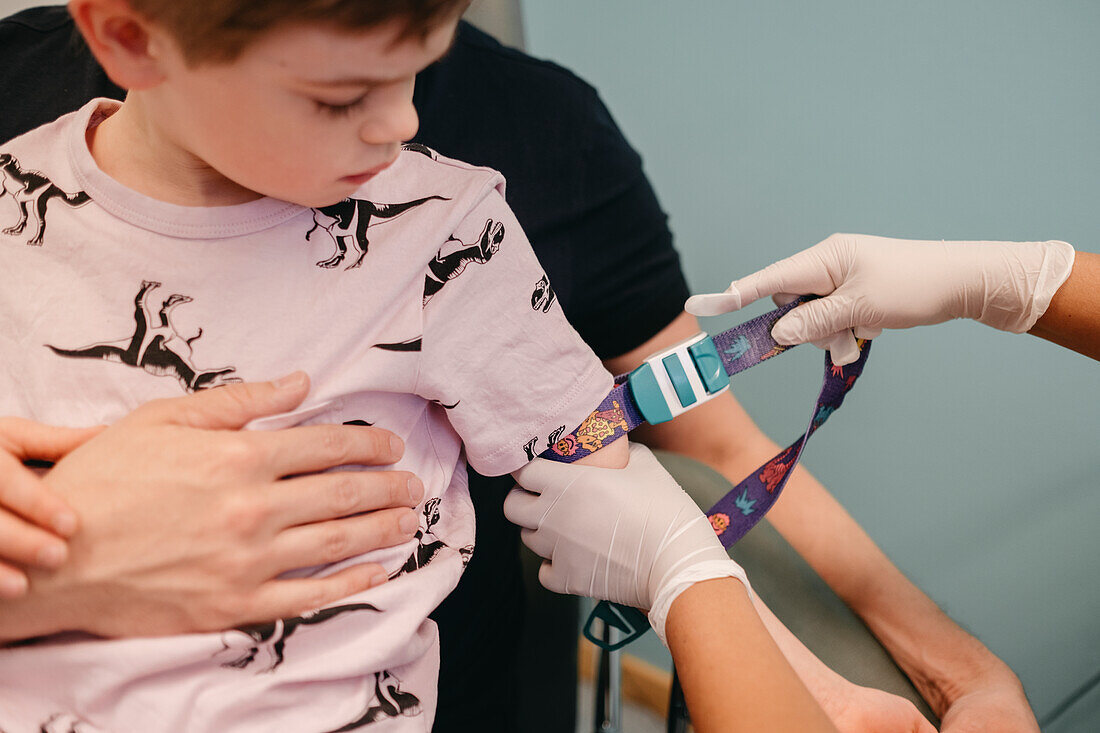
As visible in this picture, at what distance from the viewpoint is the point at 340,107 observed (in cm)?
55

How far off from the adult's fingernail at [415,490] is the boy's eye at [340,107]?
339 millimetres

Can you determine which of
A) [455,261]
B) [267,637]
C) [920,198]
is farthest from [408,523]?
[920,198]

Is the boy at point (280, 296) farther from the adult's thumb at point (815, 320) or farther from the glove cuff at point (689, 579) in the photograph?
the adult's thumb at point (815, 320)

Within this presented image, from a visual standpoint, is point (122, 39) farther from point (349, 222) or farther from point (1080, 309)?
point (1080, 309)

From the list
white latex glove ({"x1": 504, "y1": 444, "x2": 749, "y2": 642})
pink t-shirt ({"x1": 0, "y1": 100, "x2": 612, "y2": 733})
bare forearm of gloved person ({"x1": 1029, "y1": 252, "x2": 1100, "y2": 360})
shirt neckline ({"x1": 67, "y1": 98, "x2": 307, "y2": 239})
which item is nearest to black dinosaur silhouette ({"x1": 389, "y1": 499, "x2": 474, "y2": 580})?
pink t-shirt ({"x1": 0, "y1": 100, "x2": 612, "y2": 733})

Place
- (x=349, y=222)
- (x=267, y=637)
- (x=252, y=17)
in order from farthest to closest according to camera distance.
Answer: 1. (x=349, y=222)
2. (x=267, y=637)
3. (x=252, y=17)

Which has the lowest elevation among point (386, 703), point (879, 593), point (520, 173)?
point (879, 593)

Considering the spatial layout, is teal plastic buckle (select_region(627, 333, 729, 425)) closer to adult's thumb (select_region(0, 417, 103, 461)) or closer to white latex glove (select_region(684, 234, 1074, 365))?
white latex glove (select_region(684, 234, 1074, 365))

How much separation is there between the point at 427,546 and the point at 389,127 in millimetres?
408

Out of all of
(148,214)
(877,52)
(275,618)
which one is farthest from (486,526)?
(877,52)

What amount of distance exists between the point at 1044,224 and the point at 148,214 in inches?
46.5

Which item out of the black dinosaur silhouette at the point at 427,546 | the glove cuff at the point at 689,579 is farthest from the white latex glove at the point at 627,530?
the black dinosaur silhouette at the point at 427,546

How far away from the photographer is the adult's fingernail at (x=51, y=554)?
525 mm

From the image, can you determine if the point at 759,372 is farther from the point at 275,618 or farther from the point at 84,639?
the point at 84,639
